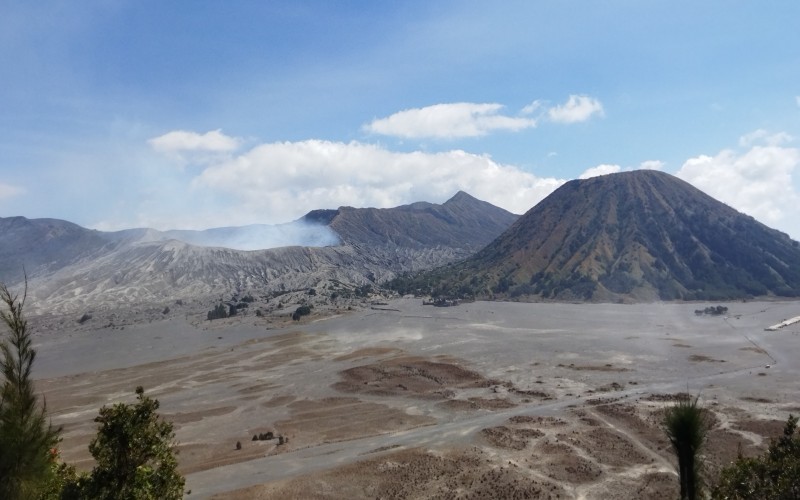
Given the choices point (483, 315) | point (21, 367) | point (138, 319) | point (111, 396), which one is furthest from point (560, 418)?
point (138, 319)

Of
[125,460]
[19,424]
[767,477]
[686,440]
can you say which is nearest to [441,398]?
[767,477]

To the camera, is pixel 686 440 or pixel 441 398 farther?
pixel 441 398

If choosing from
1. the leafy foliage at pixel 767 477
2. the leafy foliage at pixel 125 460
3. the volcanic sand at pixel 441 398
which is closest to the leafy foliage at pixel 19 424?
the leafy foliage at pixel 125 460

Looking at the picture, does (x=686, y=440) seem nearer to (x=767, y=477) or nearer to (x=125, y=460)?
(x=767, y=477)

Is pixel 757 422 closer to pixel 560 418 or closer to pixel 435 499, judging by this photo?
pixel 560 418

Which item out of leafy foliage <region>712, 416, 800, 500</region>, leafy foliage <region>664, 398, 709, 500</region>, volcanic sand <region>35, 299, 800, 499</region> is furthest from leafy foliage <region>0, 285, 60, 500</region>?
volcanic sand <region>35, 299, 800, 499</region>

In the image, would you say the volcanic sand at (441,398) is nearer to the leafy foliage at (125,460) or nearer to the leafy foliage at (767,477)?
the leafy foliage at (767,477)
